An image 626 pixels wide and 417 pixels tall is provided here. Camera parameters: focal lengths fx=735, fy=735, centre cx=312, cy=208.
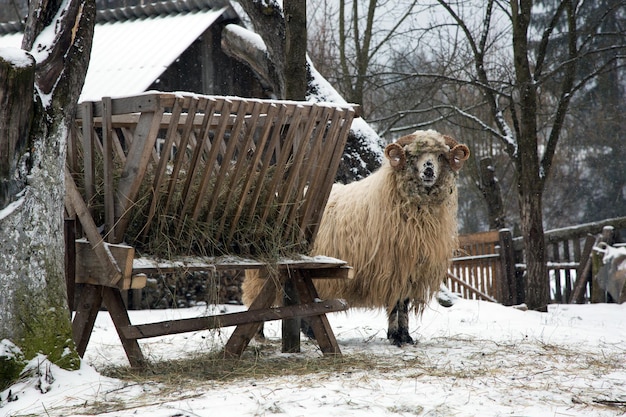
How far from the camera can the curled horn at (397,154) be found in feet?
23.2

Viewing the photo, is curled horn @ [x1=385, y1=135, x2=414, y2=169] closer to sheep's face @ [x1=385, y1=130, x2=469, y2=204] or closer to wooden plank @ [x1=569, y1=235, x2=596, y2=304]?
sheep's face @ [x1=385, y1=130, x2=469, y2=204]

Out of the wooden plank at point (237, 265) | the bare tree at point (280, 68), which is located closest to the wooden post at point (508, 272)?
the bare tree at point (280, 68)

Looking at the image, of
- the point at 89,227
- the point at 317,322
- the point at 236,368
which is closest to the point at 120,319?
the point at 89,227

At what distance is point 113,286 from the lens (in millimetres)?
4863

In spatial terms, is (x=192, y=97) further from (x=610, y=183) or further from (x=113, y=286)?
(x=610, y=183)

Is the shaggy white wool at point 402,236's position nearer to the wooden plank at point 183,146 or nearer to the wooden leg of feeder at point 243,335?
the wooden leg of feeder at point 243,335

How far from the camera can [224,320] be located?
541 centimetres

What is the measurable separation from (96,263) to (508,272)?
9.58 meters

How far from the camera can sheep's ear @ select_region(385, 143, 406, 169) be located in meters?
7.05

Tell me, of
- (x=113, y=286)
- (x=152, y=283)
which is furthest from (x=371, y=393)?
(x=152, y=283)

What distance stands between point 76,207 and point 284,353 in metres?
2.36

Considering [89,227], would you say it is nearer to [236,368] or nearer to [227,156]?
[227,156]

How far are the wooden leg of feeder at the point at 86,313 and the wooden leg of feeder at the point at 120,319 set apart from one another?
64 mm

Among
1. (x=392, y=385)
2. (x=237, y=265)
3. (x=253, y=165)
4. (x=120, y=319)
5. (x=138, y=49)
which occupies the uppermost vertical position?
(x=138, y=49)
